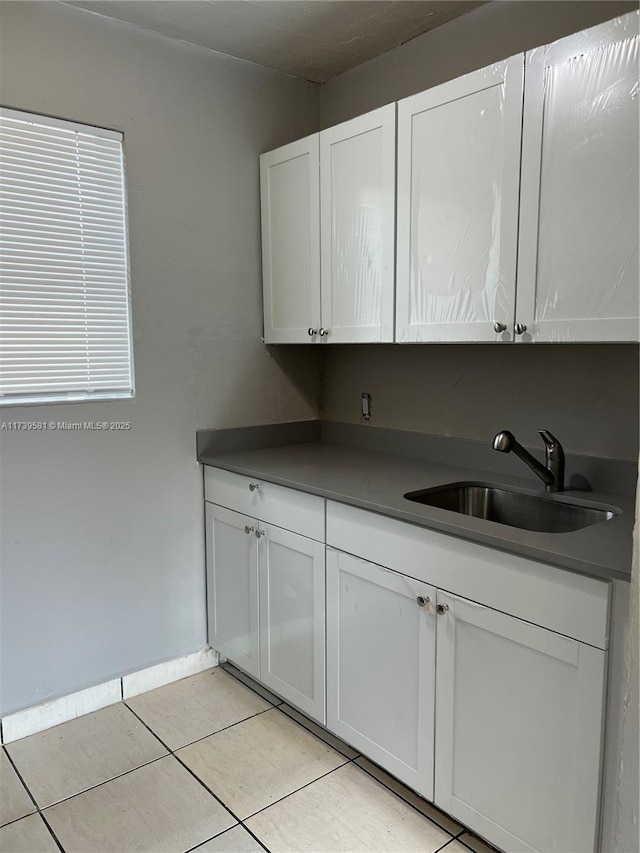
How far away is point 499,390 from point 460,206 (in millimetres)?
672

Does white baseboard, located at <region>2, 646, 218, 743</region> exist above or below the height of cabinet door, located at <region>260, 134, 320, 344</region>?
below

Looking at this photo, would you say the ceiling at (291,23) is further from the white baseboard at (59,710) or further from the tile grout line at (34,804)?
the tile grout line at (34,804)

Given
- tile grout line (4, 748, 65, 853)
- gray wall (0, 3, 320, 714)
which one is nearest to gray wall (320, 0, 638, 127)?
gray wall (0, 3, 320, 714)

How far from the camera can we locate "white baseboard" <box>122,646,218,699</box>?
246 cm

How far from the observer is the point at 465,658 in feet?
5.29

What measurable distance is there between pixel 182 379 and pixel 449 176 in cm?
125

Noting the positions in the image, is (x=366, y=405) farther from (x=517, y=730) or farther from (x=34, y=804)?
(x=34, y=804)

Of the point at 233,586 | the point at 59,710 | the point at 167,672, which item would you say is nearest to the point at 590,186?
the point at 233,586

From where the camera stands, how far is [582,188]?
1585 mm

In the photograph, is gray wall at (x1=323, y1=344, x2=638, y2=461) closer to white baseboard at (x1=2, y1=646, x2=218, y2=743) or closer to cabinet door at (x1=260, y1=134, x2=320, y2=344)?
cabinet door at (x1=260, y1=134, x2=320, y2=344)

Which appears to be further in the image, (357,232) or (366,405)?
(366,405)

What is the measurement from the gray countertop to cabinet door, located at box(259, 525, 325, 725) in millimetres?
230

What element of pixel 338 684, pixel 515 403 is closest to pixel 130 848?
pixel 338 684

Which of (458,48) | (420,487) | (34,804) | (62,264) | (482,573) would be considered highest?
(458,48)
